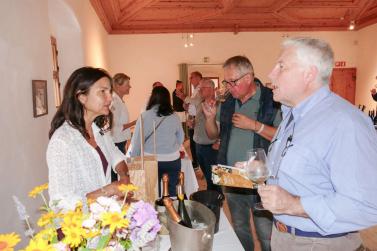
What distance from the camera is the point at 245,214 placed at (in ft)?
7.64

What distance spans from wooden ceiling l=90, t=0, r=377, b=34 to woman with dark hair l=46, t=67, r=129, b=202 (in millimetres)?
6338

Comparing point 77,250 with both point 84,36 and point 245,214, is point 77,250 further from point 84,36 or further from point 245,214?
point 84,36

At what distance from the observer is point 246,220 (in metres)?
2.34

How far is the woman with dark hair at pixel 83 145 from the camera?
137 centimetres

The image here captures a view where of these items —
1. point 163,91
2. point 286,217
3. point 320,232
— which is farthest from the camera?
point 163,91

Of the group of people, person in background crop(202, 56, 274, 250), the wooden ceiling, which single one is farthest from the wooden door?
the group of people

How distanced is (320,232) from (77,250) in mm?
→ 907

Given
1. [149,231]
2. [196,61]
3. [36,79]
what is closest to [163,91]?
[36,79]

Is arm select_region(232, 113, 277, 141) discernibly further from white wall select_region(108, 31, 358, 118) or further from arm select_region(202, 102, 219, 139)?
white wall select_region(108, 31, 358, 118)

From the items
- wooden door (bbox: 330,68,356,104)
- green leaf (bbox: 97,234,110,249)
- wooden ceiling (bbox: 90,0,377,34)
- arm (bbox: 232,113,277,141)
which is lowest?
green leaf (bbox: 97,234,110,249)

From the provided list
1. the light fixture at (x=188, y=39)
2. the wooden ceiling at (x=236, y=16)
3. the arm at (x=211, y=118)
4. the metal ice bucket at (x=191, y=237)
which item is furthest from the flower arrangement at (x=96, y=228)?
the light fixture at (x=188, y=39)

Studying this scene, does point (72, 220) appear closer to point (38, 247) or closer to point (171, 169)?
point (38, 247)

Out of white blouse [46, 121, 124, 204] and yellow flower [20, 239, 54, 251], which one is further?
white blouse [46, 121, 124, 204]

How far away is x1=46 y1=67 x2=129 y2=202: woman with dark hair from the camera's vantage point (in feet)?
4.51
